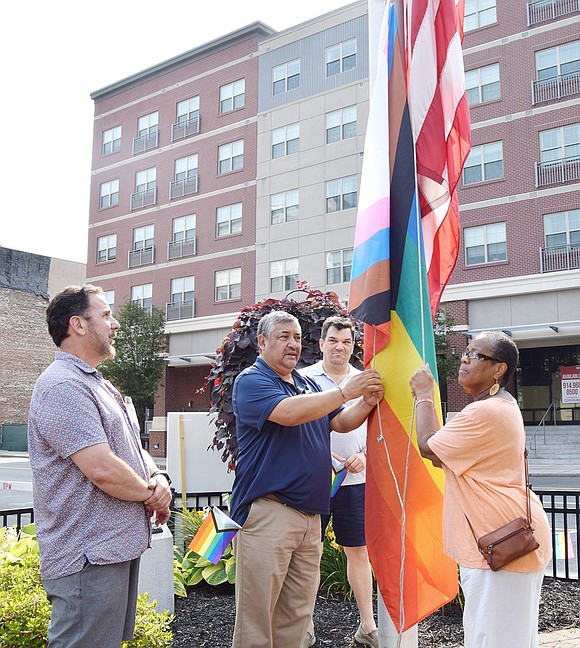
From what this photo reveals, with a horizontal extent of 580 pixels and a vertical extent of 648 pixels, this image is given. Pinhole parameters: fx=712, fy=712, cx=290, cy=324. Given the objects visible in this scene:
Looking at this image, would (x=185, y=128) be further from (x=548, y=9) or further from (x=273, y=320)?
(x=273, y=320)

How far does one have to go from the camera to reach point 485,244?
2817 centimetres

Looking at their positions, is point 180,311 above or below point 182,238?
below

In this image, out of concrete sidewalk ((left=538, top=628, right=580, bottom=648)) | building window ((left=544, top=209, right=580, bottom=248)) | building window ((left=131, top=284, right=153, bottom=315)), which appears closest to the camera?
concrete sidewalk ((left=538, top=628, right=580, bottom=648))

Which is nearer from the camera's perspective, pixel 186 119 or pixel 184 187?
pixel 184 187

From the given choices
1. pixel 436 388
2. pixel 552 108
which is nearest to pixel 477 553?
pixel 436 388

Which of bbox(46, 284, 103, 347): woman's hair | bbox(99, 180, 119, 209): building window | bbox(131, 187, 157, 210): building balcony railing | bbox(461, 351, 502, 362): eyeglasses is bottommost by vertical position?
bbox(461, 351, 502, 362): eyeglasses

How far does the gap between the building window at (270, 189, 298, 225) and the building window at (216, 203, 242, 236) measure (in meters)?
2.02

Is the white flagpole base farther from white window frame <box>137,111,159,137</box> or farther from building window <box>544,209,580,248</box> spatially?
white window frame <box>137,111,159,137</box>

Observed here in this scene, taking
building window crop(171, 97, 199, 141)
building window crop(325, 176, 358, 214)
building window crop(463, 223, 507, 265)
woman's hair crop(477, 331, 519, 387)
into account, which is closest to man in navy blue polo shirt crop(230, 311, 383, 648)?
woman's hair crop(477, 331, 519, 387)

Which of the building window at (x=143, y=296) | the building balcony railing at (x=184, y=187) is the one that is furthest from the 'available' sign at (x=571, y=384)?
the building window at (x=143, y=296)

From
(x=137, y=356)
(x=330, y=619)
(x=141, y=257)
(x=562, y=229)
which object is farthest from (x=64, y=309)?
(x=141, y=257)

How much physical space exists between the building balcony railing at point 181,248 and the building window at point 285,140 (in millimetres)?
6217

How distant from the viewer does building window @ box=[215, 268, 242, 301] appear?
35.0 m

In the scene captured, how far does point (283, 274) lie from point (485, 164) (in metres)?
10.4
